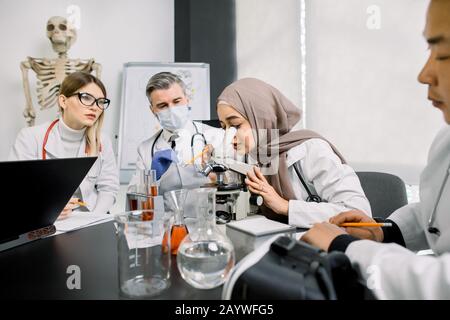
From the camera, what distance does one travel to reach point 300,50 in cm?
247

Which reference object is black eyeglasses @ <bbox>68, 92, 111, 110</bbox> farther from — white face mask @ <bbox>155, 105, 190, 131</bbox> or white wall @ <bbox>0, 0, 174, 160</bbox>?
white wall @ <bbox>0, 0, 174, 160</bbox>

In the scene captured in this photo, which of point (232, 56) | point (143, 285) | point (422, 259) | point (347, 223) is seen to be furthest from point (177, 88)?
point (422, 259)

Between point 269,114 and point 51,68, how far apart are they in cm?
180

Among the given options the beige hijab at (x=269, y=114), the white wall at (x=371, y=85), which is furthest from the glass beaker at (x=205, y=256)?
the white wall at (x=371, y=85)

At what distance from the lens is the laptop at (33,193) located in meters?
0.79

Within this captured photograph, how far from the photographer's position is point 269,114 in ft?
4.99

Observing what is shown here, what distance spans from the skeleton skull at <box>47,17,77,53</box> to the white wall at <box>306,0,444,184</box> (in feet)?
5.77

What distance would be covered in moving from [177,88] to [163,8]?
114 centimetres

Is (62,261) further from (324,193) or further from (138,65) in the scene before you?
(138,65)

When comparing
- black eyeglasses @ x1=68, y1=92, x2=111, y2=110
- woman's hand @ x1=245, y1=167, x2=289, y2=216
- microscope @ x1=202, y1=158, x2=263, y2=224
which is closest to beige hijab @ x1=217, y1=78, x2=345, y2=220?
woman's hand @ x1=245, y1=167, x2=289, y2=216

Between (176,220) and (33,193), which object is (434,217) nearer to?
(176,220)

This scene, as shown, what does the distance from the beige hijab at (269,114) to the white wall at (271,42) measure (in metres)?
1.02

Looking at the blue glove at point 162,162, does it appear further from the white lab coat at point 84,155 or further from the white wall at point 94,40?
the white wall at point 94,40
